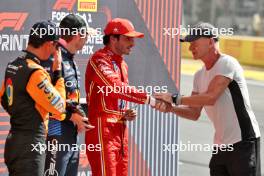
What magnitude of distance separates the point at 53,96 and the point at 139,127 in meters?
2.21

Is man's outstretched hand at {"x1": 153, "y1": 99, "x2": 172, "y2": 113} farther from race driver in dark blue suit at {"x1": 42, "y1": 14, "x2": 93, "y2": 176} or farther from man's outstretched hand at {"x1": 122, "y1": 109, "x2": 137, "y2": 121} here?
race driver in dark blue suit at {"x1": 42, "y1": 14, "x2": 93, "y2": 176}

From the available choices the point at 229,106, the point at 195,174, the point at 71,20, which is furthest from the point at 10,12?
the point at 195,174

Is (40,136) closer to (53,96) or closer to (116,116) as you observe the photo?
(53,96)

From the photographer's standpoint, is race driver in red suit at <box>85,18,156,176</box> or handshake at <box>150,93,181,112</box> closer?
race driver in red suit at <box>85,18,156,176</box>

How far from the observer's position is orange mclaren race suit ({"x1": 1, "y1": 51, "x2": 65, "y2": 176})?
480cm

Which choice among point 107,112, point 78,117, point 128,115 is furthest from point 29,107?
point 128,115

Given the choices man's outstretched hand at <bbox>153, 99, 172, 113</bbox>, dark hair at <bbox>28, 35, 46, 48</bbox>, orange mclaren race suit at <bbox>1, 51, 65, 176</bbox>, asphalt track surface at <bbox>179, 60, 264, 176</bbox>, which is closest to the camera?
orange mclaren race suit at <bbox>1, 51, 65, 176</bbox>

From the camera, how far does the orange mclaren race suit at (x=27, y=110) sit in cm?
480

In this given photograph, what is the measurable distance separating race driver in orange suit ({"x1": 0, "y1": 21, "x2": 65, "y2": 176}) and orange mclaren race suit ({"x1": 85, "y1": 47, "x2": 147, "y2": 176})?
816mm

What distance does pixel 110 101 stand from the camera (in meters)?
5.75

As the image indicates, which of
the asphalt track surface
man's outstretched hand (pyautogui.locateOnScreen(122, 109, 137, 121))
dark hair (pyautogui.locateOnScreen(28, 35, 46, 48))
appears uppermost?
dark hair (pyautogui.locateOnScreen(28, 35, 46, 48))

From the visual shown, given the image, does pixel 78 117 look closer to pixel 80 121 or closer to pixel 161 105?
pixel 80 121

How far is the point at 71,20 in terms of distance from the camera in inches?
219

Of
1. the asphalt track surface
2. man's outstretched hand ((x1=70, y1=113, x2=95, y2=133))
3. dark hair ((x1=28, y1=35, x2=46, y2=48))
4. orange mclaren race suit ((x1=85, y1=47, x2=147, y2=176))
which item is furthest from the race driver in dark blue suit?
the asphalt track surface
